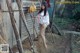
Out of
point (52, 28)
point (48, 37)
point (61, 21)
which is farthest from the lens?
point (61, 21)

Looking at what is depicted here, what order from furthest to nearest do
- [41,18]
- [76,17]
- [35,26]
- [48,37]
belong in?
[76,17] < [48,37] < [35,26] < [41,18]

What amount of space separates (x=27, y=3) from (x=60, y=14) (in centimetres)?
425

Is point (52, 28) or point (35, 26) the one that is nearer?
point (35, 26)

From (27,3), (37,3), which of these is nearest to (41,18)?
(27,3)

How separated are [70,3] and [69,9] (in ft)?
1.03

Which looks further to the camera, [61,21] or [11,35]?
[61,21]

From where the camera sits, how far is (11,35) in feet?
22.6

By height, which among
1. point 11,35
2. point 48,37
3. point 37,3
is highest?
point 37,3

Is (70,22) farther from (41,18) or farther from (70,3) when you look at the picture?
(41,18)

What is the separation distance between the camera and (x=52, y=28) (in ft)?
35.6

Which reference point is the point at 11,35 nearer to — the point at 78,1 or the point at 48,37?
the point at 48,37

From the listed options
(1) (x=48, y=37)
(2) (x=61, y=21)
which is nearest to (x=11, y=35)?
(1) (x=48, y=37)

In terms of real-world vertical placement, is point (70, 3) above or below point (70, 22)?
above

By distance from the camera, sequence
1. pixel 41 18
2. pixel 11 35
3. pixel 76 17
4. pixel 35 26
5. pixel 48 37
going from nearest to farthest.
Answer: 1. pixel 11 35
2. pixel 41 18
3. pixel 35 26
4. pixel 48 37
5. pixel 76 17
